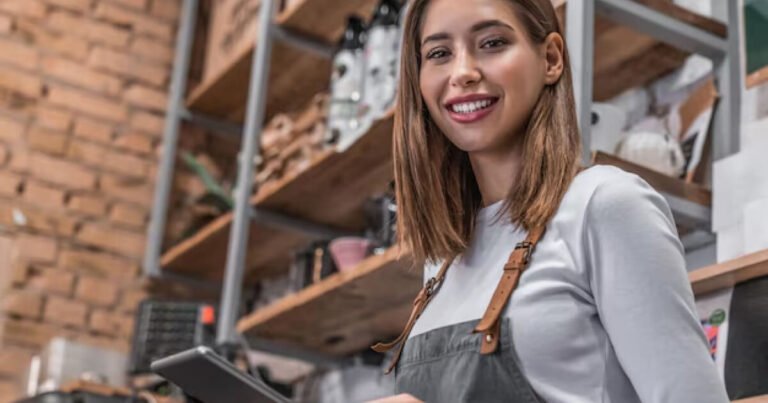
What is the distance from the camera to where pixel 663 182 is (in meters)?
2.00

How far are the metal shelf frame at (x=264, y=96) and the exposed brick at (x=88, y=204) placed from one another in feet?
0.58

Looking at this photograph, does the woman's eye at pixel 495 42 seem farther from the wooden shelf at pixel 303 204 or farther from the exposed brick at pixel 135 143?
the exposed brick at pixel 135 143

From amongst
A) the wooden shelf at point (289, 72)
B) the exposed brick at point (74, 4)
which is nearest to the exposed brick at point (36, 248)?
the wooden shelf at point (289, 72)

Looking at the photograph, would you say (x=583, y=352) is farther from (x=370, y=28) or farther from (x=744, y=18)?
(x=370, y=28)

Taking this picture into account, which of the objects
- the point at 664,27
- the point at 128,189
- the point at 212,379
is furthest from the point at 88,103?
the point at 212,379

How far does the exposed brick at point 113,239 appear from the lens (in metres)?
3.79

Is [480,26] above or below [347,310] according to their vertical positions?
above

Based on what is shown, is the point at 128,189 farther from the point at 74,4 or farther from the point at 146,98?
the point at 74,4

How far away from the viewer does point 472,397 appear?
114 centimetres

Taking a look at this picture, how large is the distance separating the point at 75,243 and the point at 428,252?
8.58 ft

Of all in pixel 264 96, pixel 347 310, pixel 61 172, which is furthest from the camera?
pixel 61 172

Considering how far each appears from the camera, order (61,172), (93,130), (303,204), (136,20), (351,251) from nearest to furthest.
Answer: (351,251) → (303,204) → (61,172) → (93,130) → (136,20)

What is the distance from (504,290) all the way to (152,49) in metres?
3.16

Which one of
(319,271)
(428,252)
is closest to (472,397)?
(428,252)
